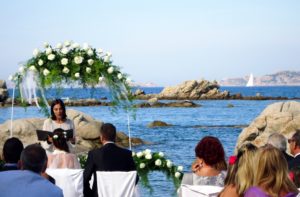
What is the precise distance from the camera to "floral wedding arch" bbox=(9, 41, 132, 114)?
1099cm

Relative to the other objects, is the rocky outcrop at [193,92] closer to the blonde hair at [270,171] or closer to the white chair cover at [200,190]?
the white chair cover at [200,190]

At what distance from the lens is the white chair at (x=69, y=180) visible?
8.48m

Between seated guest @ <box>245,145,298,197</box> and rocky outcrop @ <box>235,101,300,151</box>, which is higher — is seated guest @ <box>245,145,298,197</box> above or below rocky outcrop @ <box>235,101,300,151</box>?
above

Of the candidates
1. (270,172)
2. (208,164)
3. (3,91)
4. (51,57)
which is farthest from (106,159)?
(3,91)

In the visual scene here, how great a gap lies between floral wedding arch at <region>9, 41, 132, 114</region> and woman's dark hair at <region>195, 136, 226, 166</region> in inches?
153

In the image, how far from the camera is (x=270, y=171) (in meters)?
5.22

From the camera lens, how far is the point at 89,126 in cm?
3180

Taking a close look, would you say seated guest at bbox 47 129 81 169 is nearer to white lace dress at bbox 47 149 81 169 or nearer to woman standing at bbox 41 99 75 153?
Result: white lace dress at bbox 47 149 81 169

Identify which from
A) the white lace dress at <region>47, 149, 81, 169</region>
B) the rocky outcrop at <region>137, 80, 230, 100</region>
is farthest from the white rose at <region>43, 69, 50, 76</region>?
the rocky outcrop at <region>137, 80, 230, 100</region>

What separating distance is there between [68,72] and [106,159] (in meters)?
2.82

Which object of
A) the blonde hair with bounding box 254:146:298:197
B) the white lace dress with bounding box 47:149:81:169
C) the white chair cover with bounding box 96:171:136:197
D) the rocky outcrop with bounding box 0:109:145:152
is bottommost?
the rocky outcrop with bounding box 0:109:145:152

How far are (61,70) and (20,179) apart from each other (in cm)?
582

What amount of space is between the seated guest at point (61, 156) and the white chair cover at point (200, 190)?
2.04m

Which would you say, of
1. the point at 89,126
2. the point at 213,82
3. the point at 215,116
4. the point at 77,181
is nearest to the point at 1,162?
the point at 77,181
